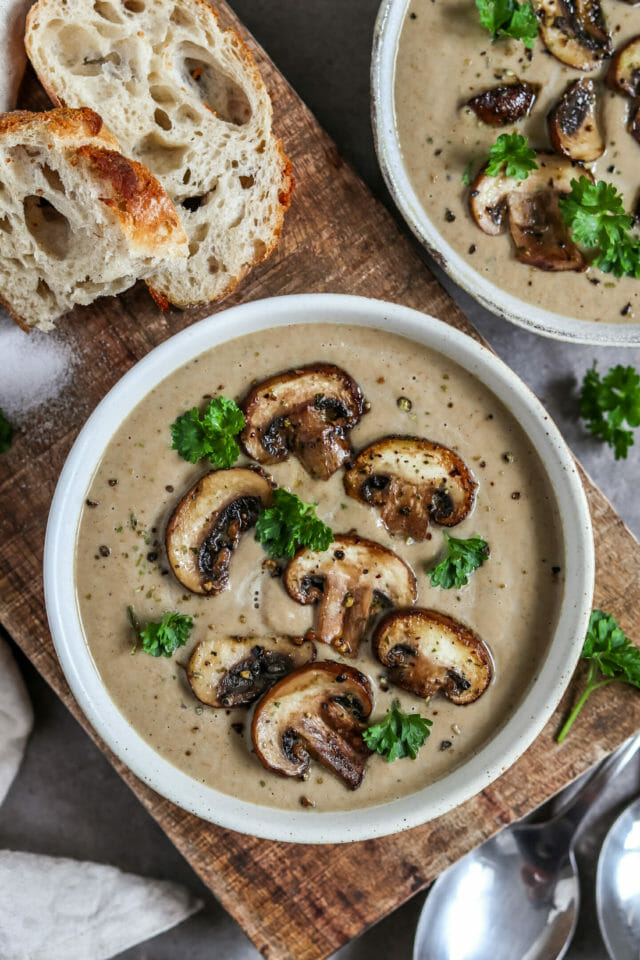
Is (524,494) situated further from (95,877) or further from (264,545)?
(95,877)

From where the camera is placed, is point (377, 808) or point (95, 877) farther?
point (95, 877)

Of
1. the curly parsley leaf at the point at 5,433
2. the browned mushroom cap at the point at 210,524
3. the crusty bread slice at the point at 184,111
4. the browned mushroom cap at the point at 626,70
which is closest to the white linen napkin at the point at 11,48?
the crusty bread slice at the point at 184,111

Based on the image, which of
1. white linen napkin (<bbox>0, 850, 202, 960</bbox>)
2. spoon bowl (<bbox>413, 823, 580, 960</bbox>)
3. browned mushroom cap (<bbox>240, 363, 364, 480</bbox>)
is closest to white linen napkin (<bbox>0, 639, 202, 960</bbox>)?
white linen napkin (<bbox>0, 850, 202, 960</bbox>)

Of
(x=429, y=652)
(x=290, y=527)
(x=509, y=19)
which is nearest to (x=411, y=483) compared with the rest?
(x=290, y=527)

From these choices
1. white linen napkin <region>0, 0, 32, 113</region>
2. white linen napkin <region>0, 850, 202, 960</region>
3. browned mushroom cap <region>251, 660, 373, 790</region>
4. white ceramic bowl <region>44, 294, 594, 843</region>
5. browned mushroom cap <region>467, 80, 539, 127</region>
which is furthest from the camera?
white linen napkin <region>0, 850, 202, 960</region>

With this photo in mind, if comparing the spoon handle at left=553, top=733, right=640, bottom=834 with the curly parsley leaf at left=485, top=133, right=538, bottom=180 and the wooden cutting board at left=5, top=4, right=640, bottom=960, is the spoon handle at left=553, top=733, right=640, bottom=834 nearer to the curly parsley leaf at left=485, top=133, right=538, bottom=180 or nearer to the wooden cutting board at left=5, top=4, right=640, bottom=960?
the wooden cutting board at left=5, top=4, right=640, bottom=960

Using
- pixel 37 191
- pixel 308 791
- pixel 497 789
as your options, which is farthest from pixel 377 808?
pixel 37 191
